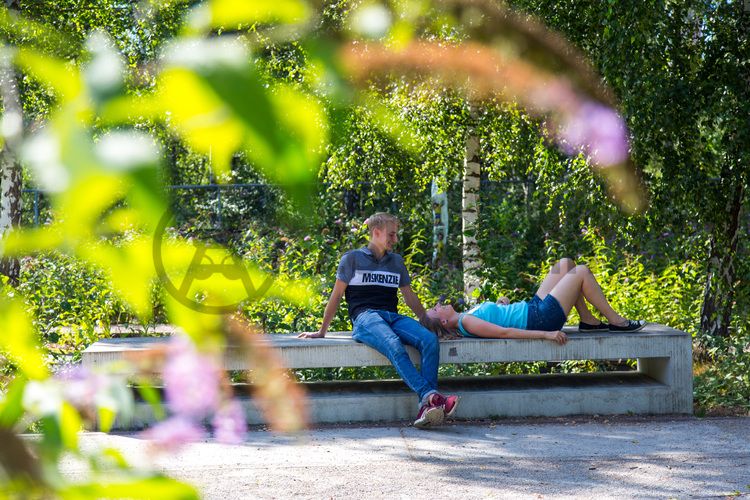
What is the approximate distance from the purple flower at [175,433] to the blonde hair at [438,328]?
16.9 feet

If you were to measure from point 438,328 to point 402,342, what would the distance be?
0.93ft

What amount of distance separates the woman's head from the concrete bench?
196mm

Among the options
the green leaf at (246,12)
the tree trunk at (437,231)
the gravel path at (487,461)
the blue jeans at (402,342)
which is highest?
the tree trunk at (437,231)

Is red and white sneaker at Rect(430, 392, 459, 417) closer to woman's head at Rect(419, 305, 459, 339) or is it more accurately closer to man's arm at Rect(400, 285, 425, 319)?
woman's head at Rect(419, 305, 459, 339)

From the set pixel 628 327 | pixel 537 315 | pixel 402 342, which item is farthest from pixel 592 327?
pixel 402 342

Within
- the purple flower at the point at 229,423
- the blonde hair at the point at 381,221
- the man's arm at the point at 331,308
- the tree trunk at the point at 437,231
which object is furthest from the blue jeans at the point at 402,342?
the purple flower at the point at 229,423

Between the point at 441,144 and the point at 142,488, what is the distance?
8145 mm

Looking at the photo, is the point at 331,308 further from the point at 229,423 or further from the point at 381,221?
the point at 229,423

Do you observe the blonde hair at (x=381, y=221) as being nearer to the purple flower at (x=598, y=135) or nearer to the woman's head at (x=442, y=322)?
the woman's head at (x=442, y=322)

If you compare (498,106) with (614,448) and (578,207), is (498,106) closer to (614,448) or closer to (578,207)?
(578,207)

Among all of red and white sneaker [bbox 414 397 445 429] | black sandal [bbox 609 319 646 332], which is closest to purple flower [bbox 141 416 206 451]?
red and white sneaker [bbox 414 397 445 429]

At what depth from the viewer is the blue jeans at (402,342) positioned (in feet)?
17.0

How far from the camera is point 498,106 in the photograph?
8.14m

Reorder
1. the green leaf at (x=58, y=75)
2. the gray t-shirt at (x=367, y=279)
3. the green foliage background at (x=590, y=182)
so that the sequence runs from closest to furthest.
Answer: the green leaf at (x=58, y=75)
the gray t-shirt at (x=367, y=279)
the green foliage background at (x=590, y=182)
